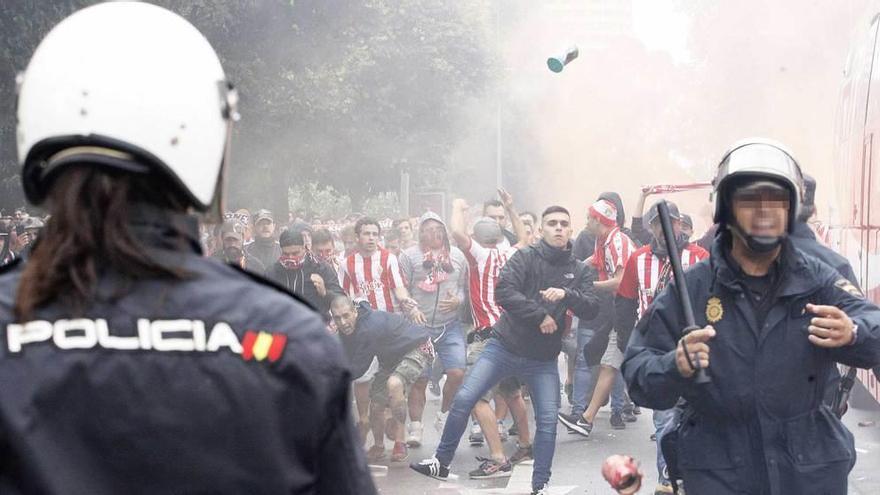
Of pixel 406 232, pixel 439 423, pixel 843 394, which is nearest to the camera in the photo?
pixel 843 394

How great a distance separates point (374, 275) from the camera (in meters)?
11.0

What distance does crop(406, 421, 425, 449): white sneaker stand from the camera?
10578mm

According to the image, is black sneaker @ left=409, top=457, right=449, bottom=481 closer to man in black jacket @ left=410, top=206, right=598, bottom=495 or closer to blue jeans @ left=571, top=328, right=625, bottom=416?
man in black jacket @ left=410, top=206, right=598, bottom=495

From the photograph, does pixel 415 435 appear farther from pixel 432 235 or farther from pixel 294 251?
pixel 294 251

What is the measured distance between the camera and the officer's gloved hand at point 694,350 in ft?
11.7

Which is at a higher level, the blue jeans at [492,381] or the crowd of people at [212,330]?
the crowd of people at [212,330]

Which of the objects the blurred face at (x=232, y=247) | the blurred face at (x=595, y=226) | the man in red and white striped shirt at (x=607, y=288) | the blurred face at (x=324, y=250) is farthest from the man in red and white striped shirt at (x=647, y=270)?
the blurred face at (x=232, y=247)

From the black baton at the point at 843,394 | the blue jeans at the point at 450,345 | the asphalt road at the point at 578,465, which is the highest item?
the black baton at the point at 843,394

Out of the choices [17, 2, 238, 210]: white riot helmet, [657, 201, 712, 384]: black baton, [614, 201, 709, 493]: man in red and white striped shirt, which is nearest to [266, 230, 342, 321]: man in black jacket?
[614, 201, 709, 493]: man in red and white striped shirt

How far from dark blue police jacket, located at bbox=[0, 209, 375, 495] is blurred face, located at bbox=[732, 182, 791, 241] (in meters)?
2.17

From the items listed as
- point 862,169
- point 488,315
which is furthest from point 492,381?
point 862,169

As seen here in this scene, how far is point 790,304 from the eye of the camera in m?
3.69

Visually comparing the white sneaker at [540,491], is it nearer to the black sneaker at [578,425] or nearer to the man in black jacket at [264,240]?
the black sneaker at [578,425]

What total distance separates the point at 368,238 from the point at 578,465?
103 inches
